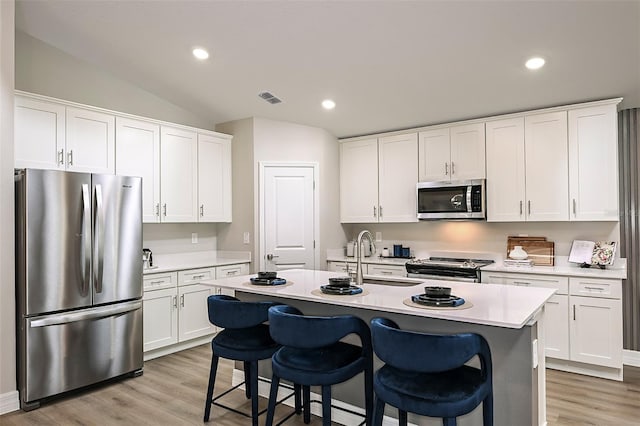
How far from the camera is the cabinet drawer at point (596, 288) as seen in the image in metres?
3.63

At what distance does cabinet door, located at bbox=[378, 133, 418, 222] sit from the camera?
5086 millimetres

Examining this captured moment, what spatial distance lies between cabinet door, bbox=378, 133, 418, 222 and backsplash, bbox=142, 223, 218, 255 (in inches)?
87.3

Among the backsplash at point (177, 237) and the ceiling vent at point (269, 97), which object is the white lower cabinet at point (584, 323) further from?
the backsplash at point (177, 237)

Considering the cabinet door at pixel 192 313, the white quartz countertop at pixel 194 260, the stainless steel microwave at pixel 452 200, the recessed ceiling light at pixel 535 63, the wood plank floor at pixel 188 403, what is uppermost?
the recessed ceiling light at pixel 535 63

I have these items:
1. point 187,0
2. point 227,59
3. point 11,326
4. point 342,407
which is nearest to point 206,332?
point 11,326

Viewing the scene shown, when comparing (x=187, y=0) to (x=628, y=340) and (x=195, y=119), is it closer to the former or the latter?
(x=195, y=119)

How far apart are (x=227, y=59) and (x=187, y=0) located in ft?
2.67

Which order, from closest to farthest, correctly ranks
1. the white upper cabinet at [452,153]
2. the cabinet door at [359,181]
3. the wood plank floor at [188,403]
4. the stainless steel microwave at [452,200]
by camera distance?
the wood plank floor at [188,403] → the stainless steel microwave at [452,200] → the white upper cabinet at [452,153] → the cabinet door at [359,181]

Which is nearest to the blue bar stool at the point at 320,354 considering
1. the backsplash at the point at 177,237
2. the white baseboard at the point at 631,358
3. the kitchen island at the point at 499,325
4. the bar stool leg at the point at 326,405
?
the bar stool leg at the point at 326,405

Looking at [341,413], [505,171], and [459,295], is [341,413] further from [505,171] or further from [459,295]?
[505,171]

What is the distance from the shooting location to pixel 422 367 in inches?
75.0

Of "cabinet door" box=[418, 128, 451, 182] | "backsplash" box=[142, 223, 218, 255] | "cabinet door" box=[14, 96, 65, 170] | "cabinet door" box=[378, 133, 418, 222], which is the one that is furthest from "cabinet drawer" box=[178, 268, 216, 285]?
"cabinet door" box=[418, 128, 451, 182]

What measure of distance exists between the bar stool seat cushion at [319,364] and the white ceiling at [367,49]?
2333 millimetres

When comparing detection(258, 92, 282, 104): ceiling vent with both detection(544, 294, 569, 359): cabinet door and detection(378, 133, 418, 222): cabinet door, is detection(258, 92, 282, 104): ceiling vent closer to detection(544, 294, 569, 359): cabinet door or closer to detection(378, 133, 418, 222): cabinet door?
detection(378, 133, 418, 222): cabinet door
